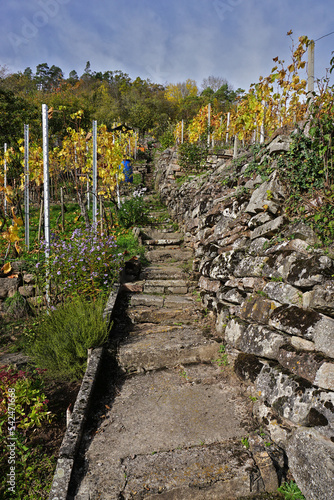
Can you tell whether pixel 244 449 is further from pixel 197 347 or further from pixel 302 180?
pixel 302 180

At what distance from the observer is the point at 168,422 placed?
2.80 m

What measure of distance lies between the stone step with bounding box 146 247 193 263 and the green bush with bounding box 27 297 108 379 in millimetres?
3105

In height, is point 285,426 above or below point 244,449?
above

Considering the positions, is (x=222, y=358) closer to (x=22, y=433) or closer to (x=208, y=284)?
(x=208, y=284)

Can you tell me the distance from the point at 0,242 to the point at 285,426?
23.7ft

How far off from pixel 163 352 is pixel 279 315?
1.52 metres

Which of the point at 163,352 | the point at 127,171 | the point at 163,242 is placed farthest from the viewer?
the point at 127,171

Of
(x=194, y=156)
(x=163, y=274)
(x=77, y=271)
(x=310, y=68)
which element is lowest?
(x=163, y=274)

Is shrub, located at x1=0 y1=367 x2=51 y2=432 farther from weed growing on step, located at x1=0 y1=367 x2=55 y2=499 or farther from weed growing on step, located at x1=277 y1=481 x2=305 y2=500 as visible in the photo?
weed growing on step, located at x1=277 y1=481 x2=305 y2=500

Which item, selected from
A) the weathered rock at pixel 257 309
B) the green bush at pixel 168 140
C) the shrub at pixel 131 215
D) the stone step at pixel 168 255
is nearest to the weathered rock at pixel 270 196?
the weathered rock at pixel 257 309

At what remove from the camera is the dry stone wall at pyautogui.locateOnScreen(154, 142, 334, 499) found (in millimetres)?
2121

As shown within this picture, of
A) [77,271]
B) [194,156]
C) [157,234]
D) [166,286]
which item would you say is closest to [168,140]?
[194,156]

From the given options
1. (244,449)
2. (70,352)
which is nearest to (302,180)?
(244,449)

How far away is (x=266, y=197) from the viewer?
13.0ft
